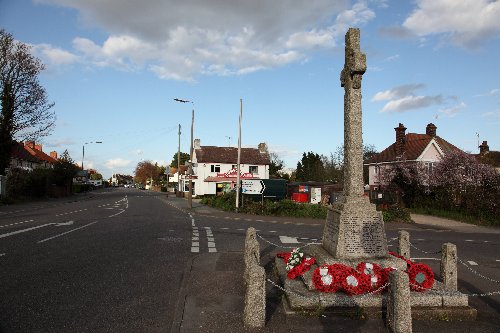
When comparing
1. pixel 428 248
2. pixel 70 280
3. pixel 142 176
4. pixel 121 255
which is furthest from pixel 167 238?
pixel 142 176

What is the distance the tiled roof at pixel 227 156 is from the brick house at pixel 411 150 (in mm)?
19084

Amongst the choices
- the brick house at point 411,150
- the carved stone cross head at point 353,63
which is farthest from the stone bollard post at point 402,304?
the brick house at point 411,150

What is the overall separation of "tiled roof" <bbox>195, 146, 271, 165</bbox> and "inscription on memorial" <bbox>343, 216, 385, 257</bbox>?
53.5 meters

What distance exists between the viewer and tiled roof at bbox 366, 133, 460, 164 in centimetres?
4316

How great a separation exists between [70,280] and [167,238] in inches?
264

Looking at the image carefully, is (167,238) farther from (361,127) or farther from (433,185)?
(433,185)

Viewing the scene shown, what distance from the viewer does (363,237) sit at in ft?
25.4

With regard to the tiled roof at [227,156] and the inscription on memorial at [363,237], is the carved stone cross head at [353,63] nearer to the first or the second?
the inscription on memorial at [363,237]

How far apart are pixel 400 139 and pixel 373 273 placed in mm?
42351

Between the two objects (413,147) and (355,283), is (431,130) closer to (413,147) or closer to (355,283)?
(413,147)

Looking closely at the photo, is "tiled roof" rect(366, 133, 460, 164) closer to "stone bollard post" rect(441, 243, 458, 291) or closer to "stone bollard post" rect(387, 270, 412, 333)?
"stone bollard post" rect(441, 243, 458, 291)

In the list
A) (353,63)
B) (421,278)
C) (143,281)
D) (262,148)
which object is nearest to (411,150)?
(262,148)

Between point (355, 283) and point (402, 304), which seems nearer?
point (402, 304)

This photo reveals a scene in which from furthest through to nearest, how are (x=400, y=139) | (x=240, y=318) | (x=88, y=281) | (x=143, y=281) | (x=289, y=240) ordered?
(x=400, y=139), (x=289, y=240), (x=143, y=281), (x=88, y=281), (x=240, y=318)
